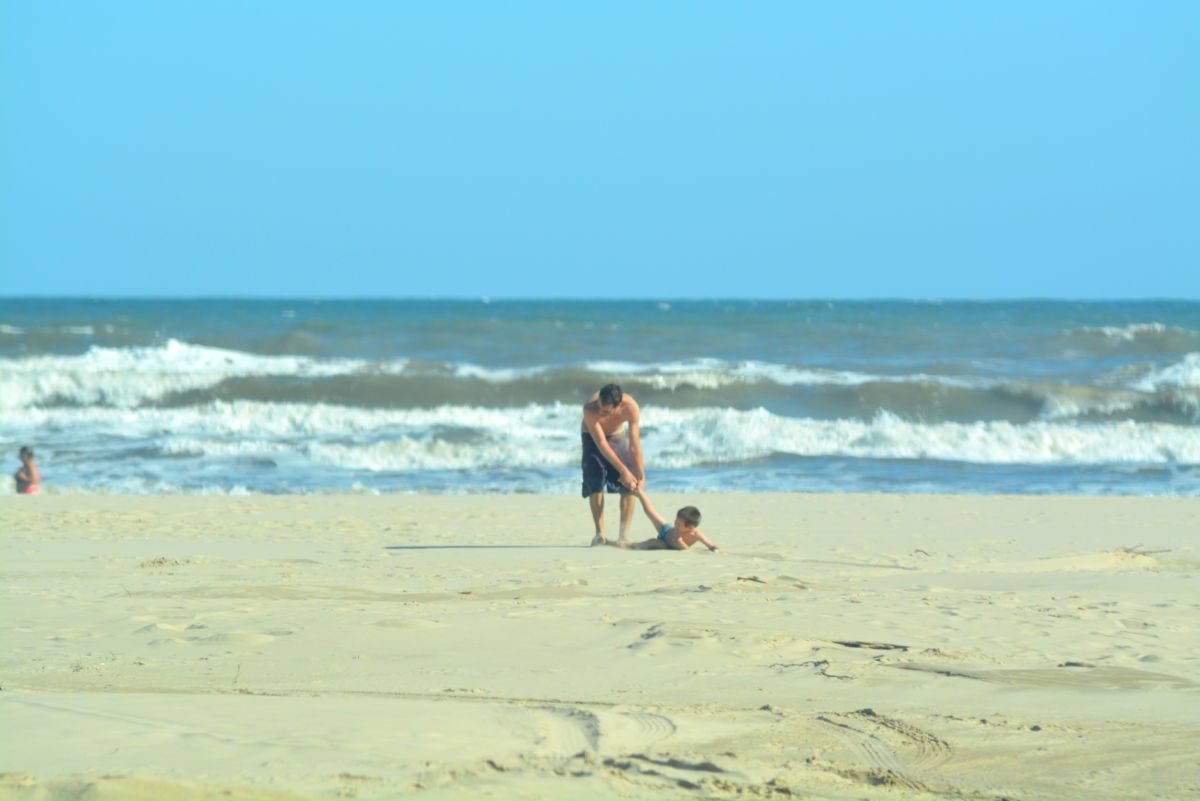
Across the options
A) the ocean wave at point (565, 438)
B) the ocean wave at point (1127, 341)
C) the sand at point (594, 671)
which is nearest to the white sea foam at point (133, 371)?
the ocean wave at point (565, 438)

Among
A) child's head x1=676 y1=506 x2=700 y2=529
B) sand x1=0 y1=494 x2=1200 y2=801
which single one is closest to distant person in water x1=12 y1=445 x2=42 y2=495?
sand x1=0 y1=494 x2=1200 y2=801

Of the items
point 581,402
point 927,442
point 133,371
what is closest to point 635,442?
point 927,442

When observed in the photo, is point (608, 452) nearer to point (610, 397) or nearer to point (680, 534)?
point (610, 397)

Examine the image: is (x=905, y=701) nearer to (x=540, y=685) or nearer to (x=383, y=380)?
(x=540, y=685)

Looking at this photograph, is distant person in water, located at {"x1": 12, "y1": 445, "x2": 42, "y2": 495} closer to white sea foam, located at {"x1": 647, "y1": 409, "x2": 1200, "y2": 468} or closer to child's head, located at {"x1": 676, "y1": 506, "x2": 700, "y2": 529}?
white sea foam, located at {"x1": 647, "y1": 409, "x2": 1200, "y2": 468}

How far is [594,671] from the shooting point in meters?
4.35

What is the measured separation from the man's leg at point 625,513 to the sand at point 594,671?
1.72 feet

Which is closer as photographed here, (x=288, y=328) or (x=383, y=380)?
(x=383, y=380)

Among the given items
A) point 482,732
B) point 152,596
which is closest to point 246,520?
point 152,596

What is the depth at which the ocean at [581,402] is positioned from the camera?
45.0 feet

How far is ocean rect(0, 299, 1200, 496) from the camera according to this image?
13.7m

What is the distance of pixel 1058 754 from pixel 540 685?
5.67 feet

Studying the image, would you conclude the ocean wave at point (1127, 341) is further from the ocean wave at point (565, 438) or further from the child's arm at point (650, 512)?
the child's arm at point (650, 512)

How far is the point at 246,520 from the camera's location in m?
9.55
